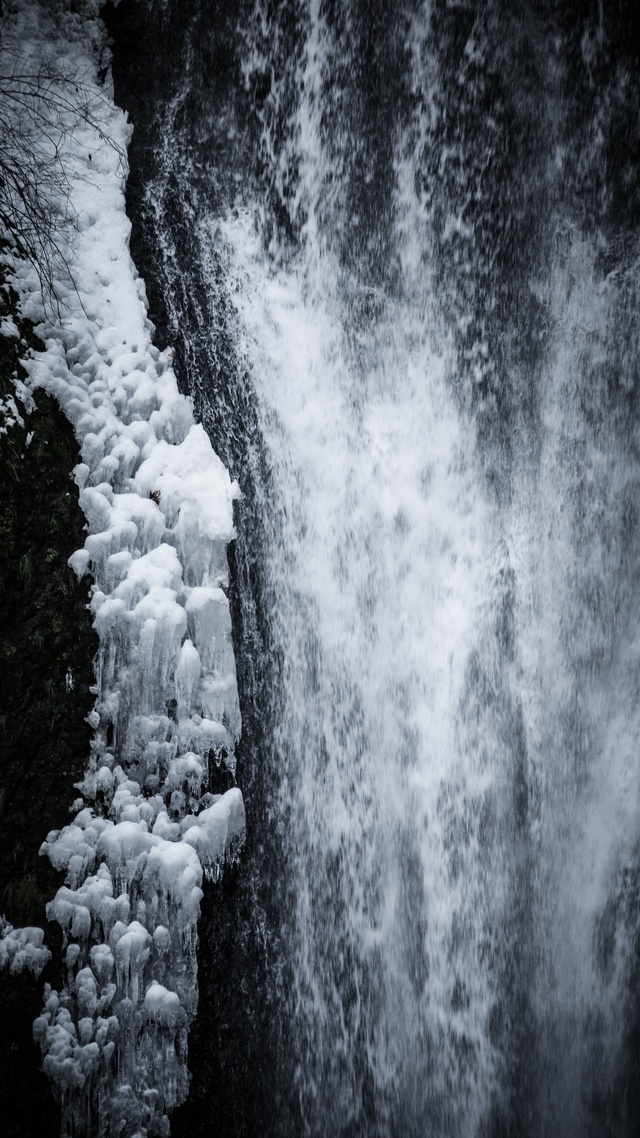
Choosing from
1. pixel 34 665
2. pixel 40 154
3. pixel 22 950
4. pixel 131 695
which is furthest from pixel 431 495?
pixel 22 950

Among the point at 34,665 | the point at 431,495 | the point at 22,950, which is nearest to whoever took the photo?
the point at 22,950

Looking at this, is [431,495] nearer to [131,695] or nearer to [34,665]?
[131,695]

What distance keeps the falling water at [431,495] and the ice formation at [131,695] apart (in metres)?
0.30

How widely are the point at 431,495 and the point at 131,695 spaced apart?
165 cm

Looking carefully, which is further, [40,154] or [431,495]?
[431,495]

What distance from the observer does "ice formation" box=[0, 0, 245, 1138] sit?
7.48 feet

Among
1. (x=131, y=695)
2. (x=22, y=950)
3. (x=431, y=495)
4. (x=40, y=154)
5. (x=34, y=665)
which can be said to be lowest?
(x=22, y=950)

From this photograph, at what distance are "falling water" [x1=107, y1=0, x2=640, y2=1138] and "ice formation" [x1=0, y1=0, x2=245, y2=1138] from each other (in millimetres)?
303

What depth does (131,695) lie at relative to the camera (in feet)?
8.25

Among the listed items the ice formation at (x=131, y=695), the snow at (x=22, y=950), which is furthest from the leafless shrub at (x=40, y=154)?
the snow at (x=22, y=950)

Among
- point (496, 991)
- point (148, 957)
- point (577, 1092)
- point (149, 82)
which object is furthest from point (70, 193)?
point (577, 1092)

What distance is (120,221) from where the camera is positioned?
3.00m

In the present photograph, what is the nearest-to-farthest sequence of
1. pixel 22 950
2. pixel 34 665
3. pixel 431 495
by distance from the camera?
pixel 22 950 → pixel 34 665 → pixel 431 495

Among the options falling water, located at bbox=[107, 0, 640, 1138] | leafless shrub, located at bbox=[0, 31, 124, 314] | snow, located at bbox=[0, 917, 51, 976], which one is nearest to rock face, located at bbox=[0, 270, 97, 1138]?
snow, located at bbox=[0, 917, 51, 976]
